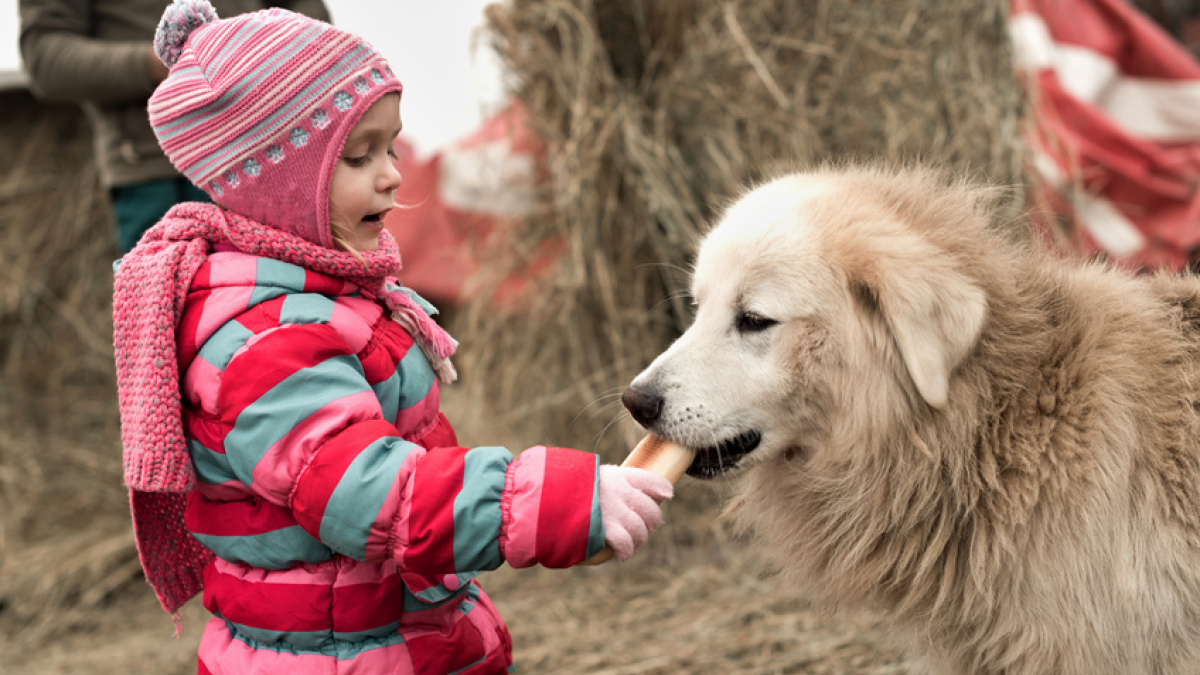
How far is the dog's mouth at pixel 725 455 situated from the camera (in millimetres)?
2045

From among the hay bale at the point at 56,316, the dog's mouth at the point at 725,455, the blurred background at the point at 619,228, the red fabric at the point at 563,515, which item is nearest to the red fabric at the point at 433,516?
the red fabric at the point at 563,515

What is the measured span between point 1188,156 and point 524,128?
158 inches

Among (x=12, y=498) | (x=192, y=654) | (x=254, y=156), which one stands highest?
(x=254, y=156)

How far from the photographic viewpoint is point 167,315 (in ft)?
5.17

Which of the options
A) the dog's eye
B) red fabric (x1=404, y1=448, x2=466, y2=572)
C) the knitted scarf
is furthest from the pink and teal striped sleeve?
the dog's eye

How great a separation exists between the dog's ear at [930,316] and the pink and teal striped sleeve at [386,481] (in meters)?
0.74

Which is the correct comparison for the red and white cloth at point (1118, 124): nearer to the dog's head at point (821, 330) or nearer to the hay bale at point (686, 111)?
the hay bale at point (686, 111)

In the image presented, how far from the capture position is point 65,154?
199 inches

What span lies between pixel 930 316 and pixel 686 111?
7.51 feet

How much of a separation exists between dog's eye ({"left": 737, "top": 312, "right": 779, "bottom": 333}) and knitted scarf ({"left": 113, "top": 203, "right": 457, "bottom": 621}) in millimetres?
665

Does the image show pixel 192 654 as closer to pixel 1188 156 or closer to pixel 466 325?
pixel 466 325

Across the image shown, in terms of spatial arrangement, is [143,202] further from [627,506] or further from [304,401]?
[627,506]

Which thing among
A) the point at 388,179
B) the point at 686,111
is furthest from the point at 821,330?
the point at 686,111

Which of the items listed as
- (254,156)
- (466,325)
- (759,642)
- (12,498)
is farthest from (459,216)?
(254,156)
